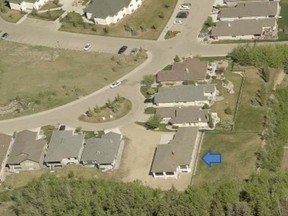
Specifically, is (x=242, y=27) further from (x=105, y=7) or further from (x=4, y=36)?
(x=4, y=36)

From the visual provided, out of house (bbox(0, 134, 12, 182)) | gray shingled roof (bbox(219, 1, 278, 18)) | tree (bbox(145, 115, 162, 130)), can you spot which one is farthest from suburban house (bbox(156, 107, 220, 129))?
gray shingled roof (bbox(219, 1, 278, 18))

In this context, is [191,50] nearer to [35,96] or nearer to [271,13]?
[271,13]

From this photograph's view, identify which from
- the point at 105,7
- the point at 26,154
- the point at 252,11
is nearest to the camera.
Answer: the point at 26,154

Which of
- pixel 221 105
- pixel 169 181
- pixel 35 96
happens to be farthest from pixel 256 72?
pixel 35 96

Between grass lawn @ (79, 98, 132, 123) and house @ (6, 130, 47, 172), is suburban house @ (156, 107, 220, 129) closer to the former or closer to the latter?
grass lawn @ (79, 98, 132, 123)

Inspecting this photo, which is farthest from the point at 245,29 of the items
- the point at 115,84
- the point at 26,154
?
the point at 26,154

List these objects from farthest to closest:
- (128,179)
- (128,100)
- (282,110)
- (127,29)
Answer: (127,29) < (128,100) < (282,110) < (128,179)
